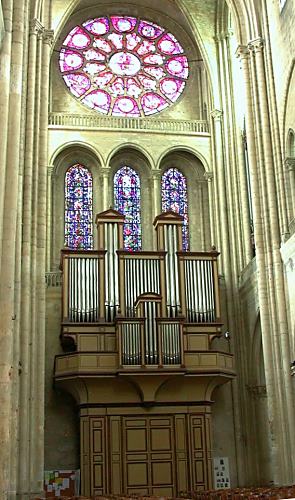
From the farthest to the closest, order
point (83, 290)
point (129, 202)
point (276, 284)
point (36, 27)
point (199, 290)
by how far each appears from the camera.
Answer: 1. point (129, 202)
2. point (199, 290)
3. point (83, 290)
4. point (36, 27)
5. point (276, 284)

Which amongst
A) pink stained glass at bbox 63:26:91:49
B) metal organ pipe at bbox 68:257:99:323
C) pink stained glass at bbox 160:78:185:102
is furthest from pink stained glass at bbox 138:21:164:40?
metal organ pipe at bbox 68:257:99:323

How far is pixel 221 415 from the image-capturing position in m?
25.5

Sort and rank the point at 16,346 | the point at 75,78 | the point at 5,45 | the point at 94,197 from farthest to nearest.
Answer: the point at 75,78 → the point at 94,197 → the point at 16,346 → the point at 5,45

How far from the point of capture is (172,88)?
3169 cm

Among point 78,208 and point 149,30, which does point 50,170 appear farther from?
point 149,30

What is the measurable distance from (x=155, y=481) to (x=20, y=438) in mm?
6076

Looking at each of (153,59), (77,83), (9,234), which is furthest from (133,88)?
(9,234)

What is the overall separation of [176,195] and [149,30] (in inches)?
314

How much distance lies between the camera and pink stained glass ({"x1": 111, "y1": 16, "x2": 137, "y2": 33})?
32.3 metres

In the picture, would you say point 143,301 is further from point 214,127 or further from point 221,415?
point 214,127

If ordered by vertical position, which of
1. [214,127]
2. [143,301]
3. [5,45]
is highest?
[214,127]

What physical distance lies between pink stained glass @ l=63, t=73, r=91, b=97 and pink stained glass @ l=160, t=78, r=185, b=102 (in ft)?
10.4

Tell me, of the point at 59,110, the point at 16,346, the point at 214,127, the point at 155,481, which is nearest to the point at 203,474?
the point at 155,481

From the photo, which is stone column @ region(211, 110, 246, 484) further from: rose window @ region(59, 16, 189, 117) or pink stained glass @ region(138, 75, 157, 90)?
pink stained glass @ region(138, 75, 157, 90)
